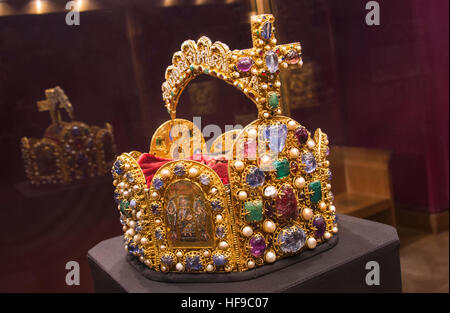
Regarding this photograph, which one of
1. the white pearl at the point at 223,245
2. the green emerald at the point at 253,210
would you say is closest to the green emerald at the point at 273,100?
the green emerald at the point at 253,210

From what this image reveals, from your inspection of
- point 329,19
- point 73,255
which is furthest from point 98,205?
point 329,19

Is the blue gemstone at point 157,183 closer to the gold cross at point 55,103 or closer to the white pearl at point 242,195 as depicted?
the white pearl at point 242,195

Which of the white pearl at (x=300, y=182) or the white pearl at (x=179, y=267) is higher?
the white pearl at (x=300, y=182)

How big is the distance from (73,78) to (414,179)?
152 centimetres

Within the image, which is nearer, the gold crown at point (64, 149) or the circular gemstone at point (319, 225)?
the circular gemstone at point (319, 225)

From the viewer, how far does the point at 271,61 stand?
971 mm

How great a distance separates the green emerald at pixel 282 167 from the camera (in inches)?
38.9

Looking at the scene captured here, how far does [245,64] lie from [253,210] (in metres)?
0.30

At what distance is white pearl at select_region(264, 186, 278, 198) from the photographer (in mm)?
981

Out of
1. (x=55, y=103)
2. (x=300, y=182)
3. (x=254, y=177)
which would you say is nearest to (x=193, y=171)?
(x=254, y=177)

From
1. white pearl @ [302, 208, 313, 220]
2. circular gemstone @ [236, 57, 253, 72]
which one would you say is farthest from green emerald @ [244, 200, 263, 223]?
circular gemstone @ [236, 57, 253, 72]

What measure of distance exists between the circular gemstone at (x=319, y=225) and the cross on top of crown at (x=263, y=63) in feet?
0.85

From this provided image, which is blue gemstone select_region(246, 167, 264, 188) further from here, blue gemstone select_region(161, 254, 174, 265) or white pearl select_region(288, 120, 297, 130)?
blue gemstone select_region(161, 254, 174, 265)

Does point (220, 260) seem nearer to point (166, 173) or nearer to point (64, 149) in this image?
point (166, 173)
